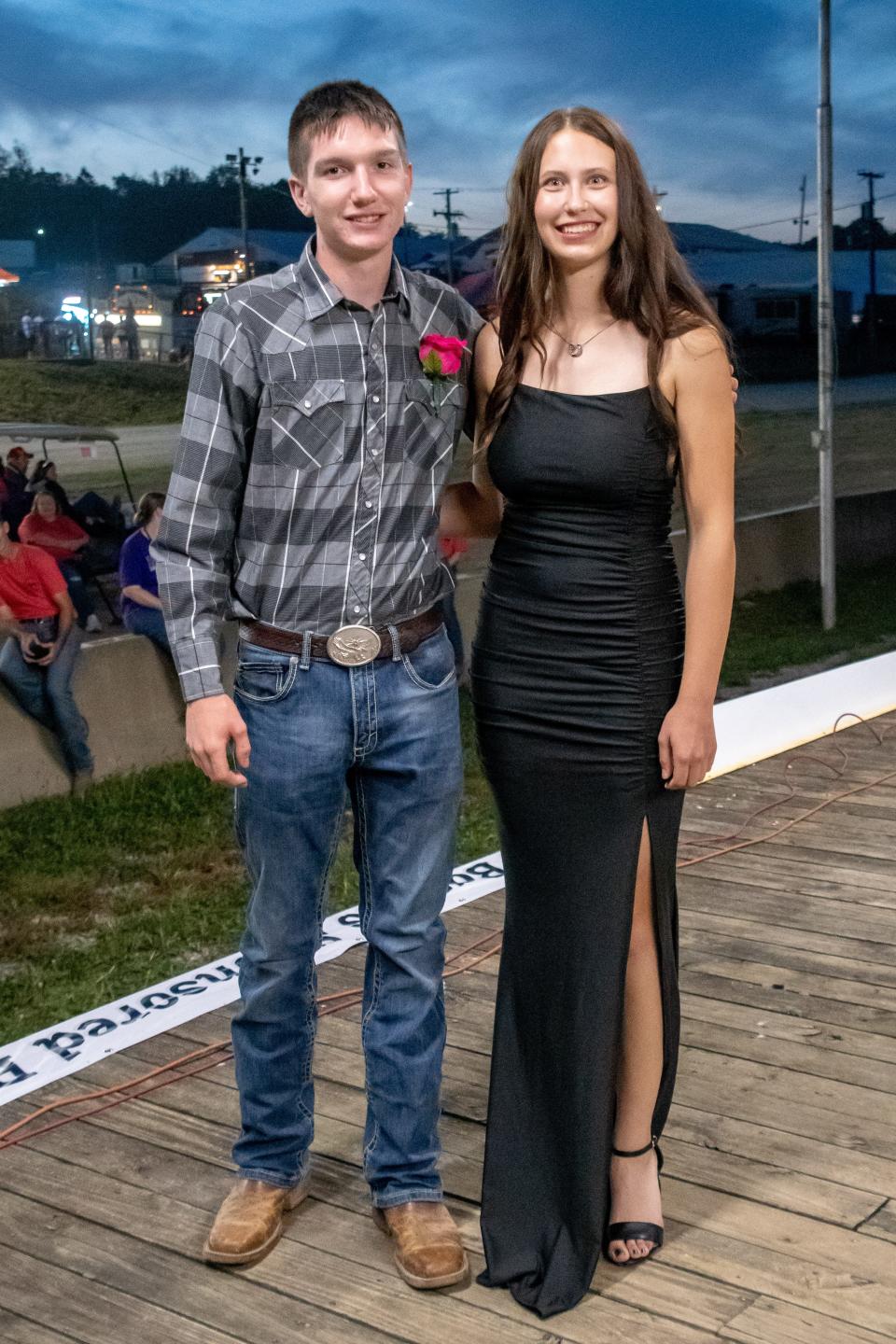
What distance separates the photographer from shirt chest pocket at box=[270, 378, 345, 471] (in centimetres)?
174

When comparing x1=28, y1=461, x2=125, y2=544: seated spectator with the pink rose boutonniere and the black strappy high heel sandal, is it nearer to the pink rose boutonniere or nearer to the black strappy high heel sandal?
the pink rose boutonniere

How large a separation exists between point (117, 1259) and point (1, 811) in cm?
334

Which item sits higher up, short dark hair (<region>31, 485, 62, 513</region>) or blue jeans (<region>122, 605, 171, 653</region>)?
short dark hair (<region>31, 485, 62, 513</region>)

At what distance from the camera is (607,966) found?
6.06 feet

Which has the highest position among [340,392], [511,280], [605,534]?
[511,280]

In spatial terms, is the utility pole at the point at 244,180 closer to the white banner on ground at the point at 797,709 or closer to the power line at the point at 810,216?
the white banner on ground at the point at 797,709

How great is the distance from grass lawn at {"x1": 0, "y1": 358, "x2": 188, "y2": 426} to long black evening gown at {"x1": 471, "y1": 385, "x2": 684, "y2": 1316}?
276 cm

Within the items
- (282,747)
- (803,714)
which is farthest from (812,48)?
(282,747)

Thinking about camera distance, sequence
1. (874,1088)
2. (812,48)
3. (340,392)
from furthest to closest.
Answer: (812,48), (874,1088), (340,392)

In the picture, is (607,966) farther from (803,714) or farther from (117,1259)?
(803,714)

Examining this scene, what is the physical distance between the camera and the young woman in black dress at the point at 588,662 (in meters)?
1.71

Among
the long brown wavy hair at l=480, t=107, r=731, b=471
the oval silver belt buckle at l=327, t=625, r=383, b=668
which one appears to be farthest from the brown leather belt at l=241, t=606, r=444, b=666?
the long brown wavy hair at l=480, t=107, r=731, b=471

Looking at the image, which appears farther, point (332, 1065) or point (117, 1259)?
point (332, 1065)

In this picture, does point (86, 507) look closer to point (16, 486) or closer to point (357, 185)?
point (16, 486)
